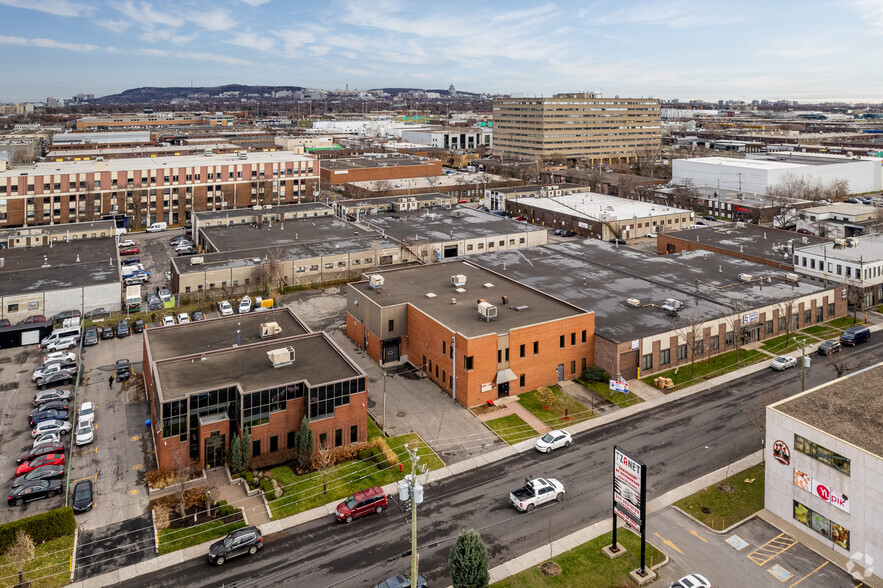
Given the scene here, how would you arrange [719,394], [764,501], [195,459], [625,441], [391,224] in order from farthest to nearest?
[391,224], [719,394], [625,441], [195,459], [764,501]

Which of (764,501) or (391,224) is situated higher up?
(391,224)

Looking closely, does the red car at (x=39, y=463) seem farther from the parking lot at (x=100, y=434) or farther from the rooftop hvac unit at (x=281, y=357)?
the rooftop hvac unit at (x=281, y=357)

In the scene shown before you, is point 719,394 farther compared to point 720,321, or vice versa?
point 720,321

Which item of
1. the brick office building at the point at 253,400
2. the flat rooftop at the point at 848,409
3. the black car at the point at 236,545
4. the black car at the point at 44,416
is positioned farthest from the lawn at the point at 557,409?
the black car at the point at 44,416

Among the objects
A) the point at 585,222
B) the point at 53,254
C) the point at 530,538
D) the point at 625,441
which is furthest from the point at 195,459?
the point at 585,222

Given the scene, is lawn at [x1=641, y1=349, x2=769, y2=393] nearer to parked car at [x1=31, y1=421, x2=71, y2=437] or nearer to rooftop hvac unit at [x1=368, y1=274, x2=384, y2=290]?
rooftop hvac unit at [x1=368, y1=274, x2=384, y2=290]

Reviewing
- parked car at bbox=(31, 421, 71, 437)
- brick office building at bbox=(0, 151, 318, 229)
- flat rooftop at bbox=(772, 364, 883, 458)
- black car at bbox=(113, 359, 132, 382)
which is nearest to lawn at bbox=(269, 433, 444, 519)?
parked car at bbox=(31, 421, 71, 437)

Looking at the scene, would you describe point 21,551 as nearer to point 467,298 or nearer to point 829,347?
point 467,298

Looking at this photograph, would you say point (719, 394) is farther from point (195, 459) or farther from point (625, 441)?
point (195, 459)
